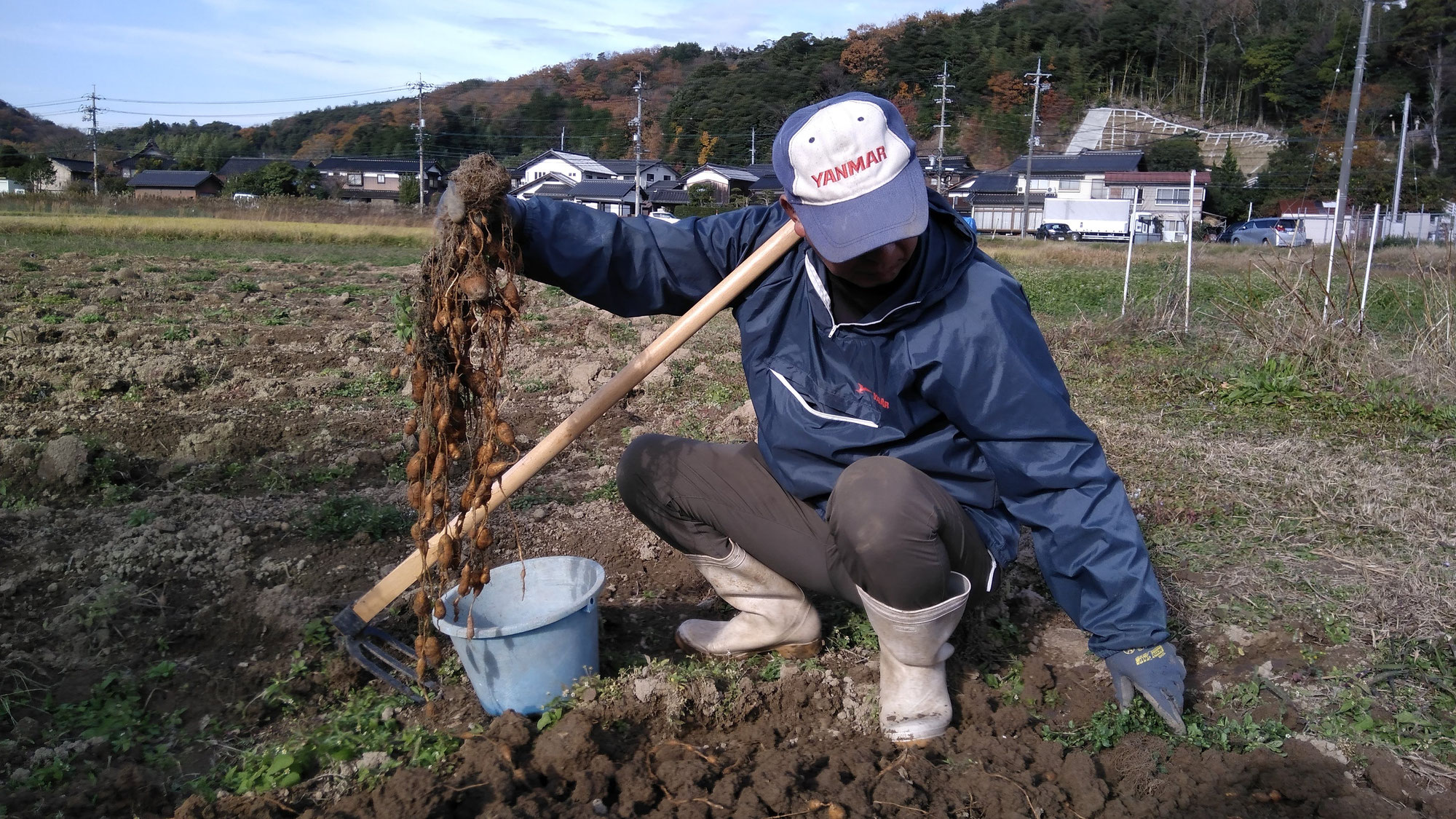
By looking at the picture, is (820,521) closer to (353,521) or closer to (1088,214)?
(353,521)

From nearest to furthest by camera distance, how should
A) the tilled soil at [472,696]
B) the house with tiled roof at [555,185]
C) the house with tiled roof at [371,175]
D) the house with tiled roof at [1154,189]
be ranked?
the tilled soil at [472,696]
the house with tiled roof at [555,185]
the house with tiled roof at [1154,189]
the house with tiled roof at [371,175]

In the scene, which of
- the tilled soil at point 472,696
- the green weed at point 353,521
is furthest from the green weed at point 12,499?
the green weed at point 353,521

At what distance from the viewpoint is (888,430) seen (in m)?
2.25

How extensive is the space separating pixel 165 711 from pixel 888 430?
191cm

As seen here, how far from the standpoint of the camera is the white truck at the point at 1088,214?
5225 cm

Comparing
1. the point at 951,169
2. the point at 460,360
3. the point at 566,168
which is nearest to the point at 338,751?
the point at 460,360

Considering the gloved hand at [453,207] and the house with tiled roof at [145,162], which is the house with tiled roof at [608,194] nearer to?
the house with tiled roof at [145,162]

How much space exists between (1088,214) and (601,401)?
57.0 m

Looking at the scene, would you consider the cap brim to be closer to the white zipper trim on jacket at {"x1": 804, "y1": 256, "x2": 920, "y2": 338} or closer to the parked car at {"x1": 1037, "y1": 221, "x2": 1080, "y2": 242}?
the white zipper trim on jacket at {"x1": 804, "y1": 256, "x2": 920, "y2": 338}

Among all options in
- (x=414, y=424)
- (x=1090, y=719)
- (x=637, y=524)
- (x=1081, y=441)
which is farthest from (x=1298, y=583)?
(x=414, y=424)

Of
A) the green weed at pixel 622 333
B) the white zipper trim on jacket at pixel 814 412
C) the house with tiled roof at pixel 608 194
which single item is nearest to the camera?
the white zipper trim on jacket at pixel 814 412

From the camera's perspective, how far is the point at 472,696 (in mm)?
2461

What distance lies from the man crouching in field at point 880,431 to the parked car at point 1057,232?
46.7 m

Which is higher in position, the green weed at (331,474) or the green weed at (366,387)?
the green weed at (366,387)
